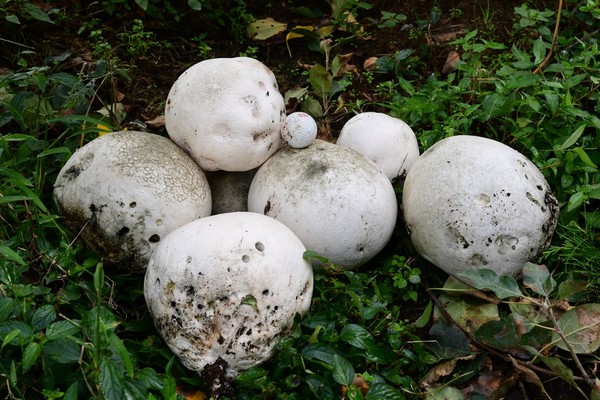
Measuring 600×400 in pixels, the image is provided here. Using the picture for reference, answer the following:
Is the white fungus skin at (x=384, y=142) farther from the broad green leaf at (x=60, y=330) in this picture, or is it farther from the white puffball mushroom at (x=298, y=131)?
the broad green leaf at (x=60, y=330)

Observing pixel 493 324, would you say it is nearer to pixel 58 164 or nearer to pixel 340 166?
pixel 340 166

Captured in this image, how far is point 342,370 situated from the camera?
243 centimetres

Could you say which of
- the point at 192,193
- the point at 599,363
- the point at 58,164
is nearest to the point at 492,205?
the point at 599,363

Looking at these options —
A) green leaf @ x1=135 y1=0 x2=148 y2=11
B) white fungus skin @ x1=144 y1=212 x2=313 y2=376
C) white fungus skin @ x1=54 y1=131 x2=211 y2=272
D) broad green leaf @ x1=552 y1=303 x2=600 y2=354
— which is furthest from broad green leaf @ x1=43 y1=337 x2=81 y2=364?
green leaf @ x1=135 y1=0 x2=148 y2=11

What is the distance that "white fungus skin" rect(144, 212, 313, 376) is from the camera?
254 centimetres

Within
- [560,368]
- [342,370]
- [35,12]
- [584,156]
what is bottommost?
[560,368]

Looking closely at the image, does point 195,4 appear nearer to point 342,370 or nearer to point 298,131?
point 298,131

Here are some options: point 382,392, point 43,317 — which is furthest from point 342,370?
point 43,317

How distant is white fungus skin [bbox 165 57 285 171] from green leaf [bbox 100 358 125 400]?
3.64 ft

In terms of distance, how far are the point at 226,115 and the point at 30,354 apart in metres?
1.23

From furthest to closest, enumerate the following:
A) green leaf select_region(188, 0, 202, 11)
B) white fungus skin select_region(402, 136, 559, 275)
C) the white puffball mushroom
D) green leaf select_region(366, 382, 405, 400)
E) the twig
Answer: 1. green leaf select_region(188, 0, 202, 11)
2. the twig
3. the white puffball mushroom
4. white fungus skin select_region(402, 136, 559, 275)
5. green leaf select_region(366, 382, 405, 400)

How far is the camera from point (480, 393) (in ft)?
8.71

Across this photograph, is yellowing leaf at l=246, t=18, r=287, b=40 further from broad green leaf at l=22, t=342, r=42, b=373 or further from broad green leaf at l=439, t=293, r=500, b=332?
broad green leaf at l=22, t=342, r=42, b=373

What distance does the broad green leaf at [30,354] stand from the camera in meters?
2.24
